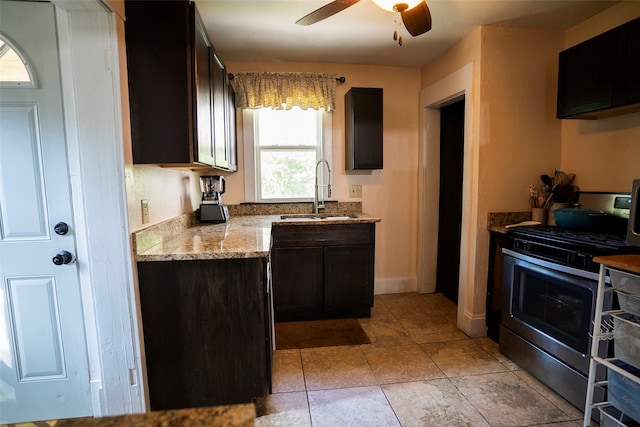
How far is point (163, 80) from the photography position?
1.57 m

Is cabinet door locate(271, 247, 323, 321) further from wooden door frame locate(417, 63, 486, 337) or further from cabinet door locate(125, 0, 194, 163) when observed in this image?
cabinet door locate(125, 0, 194, 163)

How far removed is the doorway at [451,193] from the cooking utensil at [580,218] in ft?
3.17

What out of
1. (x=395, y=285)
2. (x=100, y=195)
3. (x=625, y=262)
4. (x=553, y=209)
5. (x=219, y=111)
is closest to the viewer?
(x=625, y=262)

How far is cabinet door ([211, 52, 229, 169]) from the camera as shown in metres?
2.06

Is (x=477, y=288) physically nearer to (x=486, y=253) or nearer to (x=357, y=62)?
(x=486, y=253)

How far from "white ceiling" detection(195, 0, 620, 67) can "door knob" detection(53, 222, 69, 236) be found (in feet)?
5.02

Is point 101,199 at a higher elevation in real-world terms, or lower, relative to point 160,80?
lower

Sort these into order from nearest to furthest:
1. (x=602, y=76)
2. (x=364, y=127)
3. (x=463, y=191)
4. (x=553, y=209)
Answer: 1. (x=602, y=76)
2. (x=553, y=209)
3. (x=463, y=191)
4. (x=364, y=127)

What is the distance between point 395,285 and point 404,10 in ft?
8.83

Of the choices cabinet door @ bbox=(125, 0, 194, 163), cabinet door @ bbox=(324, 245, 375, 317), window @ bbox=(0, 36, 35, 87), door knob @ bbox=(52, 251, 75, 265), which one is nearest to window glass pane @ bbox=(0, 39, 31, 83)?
window @ bbox=(0, 36, 35, 87)

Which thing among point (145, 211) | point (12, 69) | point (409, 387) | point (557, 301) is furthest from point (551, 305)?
point (12, 69)

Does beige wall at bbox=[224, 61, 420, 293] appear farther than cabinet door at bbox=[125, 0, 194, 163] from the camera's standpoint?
Yes

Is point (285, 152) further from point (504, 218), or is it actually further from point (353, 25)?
point (504, 218)

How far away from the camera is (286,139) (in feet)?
10.7
